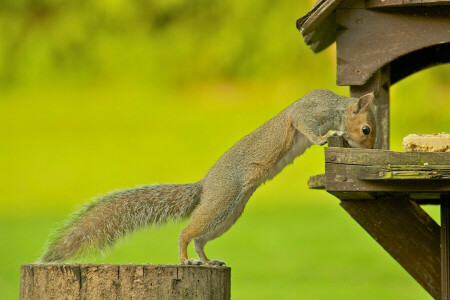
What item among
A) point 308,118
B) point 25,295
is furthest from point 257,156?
point 25,295

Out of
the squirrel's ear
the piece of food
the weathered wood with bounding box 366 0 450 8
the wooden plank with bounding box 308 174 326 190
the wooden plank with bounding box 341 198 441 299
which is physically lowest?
the wooden plank with bounding box 341 198 441 299

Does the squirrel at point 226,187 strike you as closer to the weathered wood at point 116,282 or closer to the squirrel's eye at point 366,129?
the squirrel's eye at point 366,129

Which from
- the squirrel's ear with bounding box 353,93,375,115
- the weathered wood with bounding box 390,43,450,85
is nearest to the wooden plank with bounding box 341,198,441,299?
the squirrel's ear with bounding box 353,93,375,115

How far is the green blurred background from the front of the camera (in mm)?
7301

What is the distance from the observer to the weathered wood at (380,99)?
286 cm

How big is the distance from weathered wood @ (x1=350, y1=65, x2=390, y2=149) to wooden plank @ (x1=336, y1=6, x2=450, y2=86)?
0.08 meters

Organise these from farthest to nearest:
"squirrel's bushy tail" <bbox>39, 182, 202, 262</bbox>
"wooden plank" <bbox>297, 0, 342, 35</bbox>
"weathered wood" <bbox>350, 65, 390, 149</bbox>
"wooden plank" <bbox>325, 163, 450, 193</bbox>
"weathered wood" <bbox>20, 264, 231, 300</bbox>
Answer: "weathered wood" <bbox>350, 65, 390, 149</bbox>
"wooden plank" <bbox>297, 0, 342, 35</bbox>
"squirrel's bushy tail" <bbox>39, 182, 202, 262</bbox>
"wooden plank" <bbox>325, 163, 450, 193</bbox>
"weathered wood" <bbox>20, 264, 231, 300</bbox>

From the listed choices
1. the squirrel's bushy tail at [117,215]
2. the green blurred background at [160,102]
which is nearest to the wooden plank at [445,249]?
the squirrel's bushy tail at [117,215]

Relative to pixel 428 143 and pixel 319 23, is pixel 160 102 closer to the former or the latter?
pixel 319 23

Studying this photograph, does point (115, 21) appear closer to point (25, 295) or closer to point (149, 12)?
point (149, 12)

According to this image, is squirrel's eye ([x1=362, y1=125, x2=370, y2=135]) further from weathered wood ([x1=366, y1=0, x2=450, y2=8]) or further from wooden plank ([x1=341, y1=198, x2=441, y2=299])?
weathered wood ([x1=366, y1=0, x2=450, y2=8])

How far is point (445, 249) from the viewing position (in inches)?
110

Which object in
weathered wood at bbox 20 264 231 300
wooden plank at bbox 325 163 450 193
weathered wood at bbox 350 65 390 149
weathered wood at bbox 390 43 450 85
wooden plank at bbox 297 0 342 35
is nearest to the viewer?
weathered wood at bbox 20 264 231 300

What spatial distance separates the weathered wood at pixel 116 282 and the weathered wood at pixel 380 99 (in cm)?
90
